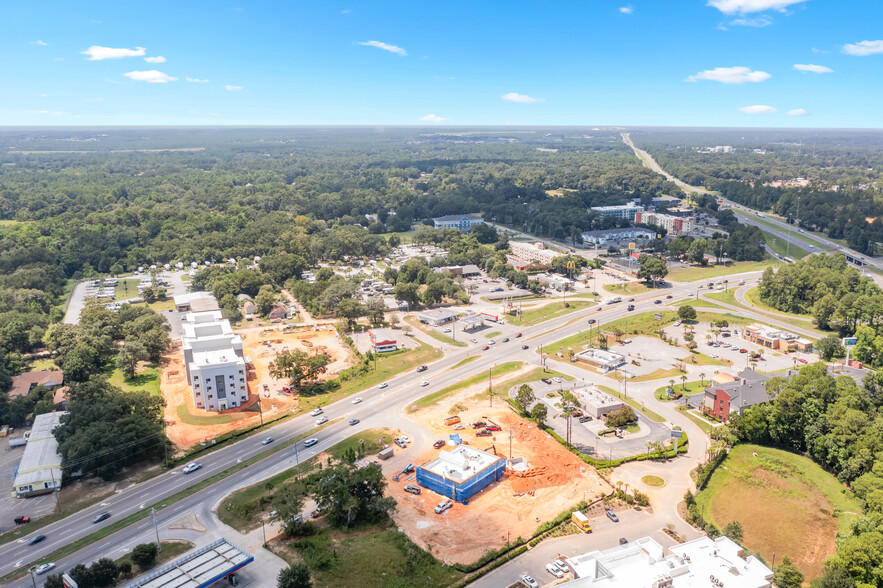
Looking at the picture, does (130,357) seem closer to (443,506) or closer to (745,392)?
(443,506)

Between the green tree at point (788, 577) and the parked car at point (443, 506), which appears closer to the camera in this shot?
the green tree at point (788, 577)

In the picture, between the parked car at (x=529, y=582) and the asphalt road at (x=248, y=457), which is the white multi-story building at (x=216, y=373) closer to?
the asphalt road at (x=248, y=457)

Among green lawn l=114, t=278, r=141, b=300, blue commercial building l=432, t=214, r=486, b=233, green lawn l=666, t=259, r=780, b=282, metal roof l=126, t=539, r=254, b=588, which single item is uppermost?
blue commercial building l=432, t=214, r=486, b=233

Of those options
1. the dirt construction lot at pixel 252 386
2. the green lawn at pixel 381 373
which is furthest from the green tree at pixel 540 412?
the dirt construction lot at pixel 252 386

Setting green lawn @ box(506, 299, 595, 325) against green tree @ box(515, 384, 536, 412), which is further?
green lawn @ box(506, 299, 595, 325)

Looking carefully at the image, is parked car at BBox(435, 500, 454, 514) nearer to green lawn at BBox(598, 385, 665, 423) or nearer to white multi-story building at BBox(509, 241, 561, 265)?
green lawn at BBox(598, 385, 665, 423)

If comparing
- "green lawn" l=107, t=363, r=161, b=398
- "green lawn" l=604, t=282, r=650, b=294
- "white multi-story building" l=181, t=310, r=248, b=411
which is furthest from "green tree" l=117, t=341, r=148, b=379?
"green lawn" l=604, t=282, r=650, b=294

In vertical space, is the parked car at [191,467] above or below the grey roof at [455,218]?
below
